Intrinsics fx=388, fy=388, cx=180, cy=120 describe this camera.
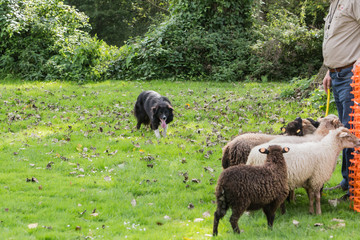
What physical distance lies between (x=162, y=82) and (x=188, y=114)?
5834 mm

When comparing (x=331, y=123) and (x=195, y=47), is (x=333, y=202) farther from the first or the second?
(x=195, y=47)

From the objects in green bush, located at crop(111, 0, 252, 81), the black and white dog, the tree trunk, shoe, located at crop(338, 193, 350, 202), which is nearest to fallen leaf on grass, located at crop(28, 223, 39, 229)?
shoe, located at crop(338, 193, 350, 202)

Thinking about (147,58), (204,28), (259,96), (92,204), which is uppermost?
(204,28)

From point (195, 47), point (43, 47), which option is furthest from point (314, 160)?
point (43, 47)

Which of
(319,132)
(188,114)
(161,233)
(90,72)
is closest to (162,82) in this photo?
(90,72)

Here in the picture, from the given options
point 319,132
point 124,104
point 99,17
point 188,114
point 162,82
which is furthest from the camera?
point 99,17

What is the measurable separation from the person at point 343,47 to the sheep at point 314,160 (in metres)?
0.43

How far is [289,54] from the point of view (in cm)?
1736

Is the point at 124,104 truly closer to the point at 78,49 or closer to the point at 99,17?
the point at 78,49

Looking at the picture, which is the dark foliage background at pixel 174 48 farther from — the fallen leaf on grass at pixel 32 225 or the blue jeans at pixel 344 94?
the fallen leaf on grass at pixel 32 225

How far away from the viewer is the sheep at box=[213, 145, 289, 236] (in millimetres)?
4465

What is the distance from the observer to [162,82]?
16.8 meters

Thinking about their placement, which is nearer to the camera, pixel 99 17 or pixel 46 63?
pixel 46 63

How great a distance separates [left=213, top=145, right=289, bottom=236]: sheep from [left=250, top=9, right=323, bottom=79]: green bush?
13.0 meters
